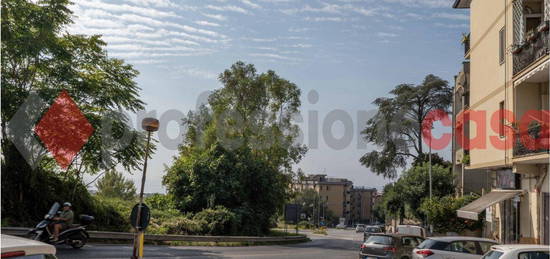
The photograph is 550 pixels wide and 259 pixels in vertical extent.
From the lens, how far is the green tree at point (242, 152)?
4362 cm

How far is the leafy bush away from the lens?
38406mm

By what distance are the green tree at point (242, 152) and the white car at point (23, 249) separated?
122 feet

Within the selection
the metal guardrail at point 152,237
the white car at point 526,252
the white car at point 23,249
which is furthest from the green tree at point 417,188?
the white car at point 23,249

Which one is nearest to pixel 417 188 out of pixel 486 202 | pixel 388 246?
pixel 486 202

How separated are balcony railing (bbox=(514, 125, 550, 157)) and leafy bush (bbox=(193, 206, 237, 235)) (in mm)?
23559

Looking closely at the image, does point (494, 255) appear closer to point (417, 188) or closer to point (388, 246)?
point (388, 246)

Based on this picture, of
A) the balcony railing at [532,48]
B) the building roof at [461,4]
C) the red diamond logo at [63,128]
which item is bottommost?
the red diamond logo at [63,128]

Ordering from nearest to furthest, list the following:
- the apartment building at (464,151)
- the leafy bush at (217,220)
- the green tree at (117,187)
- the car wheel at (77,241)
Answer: the car wheel at (77,241) → the apartment building at (464,151) → the leafy bush at (217,220) → the green tree at (117,187)

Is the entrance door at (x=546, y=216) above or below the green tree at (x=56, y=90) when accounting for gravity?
below

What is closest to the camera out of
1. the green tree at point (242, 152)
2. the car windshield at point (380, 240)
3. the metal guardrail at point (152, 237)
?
the car windshield at point (380, 240)

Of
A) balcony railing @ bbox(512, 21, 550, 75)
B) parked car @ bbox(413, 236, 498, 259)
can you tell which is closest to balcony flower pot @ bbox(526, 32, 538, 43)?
balcony railing @ bbox(512, 21, 550, 75)

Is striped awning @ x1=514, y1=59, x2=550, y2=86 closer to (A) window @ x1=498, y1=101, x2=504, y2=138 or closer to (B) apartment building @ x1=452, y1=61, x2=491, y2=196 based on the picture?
(A) window @ x1=498, y1=101, x2=504, y2=138

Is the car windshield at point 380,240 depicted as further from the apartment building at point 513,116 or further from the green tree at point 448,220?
the green tree at point 448,220

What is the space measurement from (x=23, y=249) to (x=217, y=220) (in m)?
35.2
